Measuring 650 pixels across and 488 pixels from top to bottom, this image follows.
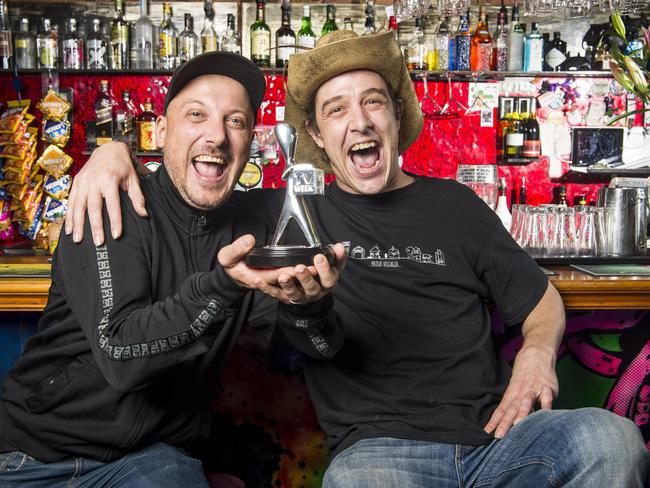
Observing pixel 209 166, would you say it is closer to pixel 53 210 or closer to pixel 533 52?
pixel 53 210

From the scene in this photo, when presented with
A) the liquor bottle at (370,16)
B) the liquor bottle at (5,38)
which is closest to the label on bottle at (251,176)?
the liquor bottle at (370,16)

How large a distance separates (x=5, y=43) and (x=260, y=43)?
140cm

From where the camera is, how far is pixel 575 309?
194 centimetres

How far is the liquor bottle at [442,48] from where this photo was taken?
4059 millimetres

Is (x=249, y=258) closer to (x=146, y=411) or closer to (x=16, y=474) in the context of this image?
(x=146, y=411)

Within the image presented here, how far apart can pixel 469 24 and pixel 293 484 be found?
3.09 m

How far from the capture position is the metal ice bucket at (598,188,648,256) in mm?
2447

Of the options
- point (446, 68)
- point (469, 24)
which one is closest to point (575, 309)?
point (446, 68)

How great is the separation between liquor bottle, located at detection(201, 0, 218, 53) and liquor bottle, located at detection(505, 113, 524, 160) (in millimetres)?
1750

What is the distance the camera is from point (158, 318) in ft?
4.29

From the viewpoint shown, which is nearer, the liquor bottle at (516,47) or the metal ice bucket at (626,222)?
the metal ice bucket at (626,222)

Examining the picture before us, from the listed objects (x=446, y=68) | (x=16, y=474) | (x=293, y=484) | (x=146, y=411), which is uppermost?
(x=446, y=68)

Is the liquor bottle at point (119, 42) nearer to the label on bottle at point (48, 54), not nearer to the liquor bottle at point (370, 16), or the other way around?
the label on bottle at point (48, 54)

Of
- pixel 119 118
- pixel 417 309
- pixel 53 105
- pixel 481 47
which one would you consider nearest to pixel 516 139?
pixel 481 47
